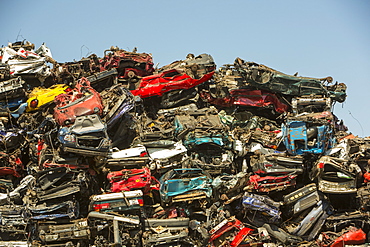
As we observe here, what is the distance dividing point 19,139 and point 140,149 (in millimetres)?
5802

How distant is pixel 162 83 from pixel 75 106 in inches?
251

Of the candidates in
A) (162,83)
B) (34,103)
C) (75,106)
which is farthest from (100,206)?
(162,83)

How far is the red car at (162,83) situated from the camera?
25.2 meters

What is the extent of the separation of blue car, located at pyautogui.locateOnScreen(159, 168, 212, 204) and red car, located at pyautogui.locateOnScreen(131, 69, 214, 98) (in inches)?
246

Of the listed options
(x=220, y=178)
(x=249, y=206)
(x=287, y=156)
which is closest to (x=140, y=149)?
(x=220, y=178)

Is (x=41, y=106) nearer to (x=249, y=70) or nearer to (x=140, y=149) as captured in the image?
(x=140, y=149)

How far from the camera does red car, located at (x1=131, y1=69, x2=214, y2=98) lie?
2517 cm

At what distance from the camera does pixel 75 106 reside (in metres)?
19.8

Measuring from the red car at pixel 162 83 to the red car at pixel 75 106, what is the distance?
14.8 feet

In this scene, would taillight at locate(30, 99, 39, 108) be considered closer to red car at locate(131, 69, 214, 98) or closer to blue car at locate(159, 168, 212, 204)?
red car at locate(131, 69, 214, 98)

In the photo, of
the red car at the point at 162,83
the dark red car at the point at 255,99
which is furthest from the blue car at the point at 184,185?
the dark red car at the point at 255,99

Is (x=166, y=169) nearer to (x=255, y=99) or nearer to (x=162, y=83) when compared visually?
(x=162, y=83)

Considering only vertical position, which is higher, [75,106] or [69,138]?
[75,106]

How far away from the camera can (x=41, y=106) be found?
909 inches
